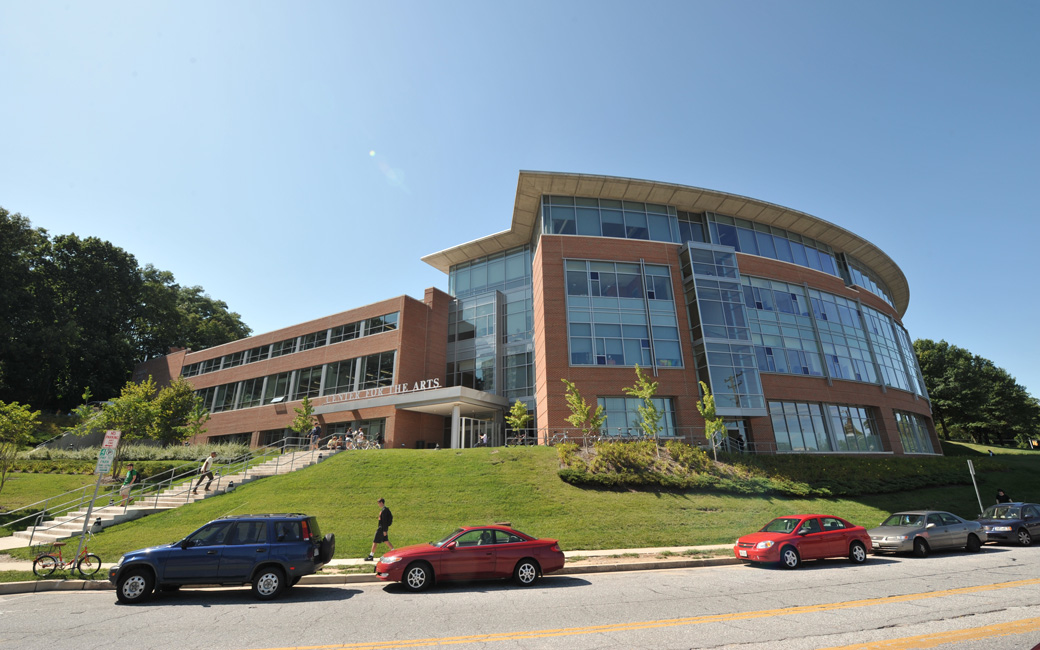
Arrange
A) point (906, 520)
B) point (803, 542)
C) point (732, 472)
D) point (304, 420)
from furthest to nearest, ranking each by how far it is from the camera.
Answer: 1. point (304, 420)
2. point (732, 472)
3. point (906, 520)
4. point (803, 542)

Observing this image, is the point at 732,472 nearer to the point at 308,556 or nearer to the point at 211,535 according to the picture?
the point at 308,556

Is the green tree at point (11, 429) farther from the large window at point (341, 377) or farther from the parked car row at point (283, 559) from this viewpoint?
the parked car row at point (283, 559)

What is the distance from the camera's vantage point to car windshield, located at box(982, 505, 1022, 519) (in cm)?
1645

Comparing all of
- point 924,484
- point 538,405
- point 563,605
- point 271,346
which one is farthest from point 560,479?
point 271,346

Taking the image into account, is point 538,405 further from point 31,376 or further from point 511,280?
point 31,376

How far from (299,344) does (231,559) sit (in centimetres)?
3539

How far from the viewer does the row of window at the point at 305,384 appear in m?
35.8

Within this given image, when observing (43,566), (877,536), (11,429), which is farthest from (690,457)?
(11,429)

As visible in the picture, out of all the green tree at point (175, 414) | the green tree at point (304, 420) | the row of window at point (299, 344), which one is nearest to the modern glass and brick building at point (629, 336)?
the row of window at point (299, 344)

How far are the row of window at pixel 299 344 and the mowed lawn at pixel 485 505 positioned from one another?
50.5 feet

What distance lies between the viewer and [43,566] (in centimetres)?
1120

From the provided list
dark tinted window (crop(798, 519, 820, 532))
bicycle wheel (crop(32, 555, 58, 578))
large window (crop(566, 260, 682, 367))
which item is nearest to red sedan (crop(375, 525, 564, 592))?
dark tinted window (crop(798, 519, 820, 532))

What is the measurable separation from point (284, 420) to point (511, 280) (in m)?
22.1

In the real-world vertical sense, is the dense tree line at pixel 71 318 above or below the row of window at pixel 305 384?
above
